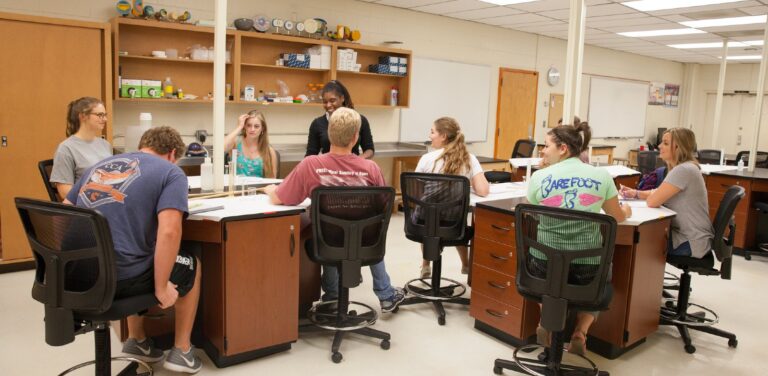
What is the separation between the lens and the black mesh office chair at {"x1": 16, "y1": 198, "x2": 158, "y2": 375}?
6.63ft

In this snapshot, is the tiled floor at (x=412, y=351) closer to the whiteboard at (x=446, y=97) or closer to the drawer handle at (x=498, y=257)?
the drawer handle at (x=498, y=257)

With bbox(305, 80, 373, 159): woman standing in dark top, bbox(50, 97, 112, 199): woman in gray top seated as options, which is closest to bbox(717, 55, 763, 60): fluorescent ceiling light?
bbox(305, 80, 373, 159): woman standing in dark top

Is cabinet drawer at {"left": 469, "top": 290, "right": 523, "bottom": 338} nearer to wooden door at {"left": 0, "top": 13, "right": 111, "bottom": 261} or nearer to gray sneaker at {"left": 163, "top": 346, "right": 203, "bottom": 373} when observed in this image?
gray sneaker at {"left": 163, "top": 346, "right": 203, "bottom": 373}

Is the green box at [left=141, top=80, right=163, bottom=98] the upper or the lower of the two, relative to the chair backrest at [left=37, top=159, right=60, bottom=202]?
upper

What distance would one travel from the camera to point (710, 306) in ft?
13.7

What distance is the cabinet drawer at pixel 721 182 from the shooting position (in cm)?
563

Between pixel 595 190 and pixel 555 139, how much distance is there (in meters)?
0.33

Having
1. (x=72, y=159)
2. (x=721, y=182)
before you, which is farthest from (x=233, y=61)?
(x=721, y=182)

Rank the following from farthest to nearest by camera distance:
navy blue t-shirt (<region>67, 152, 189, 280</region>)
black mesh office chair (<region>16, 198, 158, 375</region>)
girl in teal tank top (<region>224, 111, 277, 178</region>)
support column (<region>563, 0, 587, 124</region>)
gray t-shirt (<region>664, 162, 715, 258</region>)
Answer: girl in teal tank top (<region>224, 111, 277, 178</region>) → support column (<region>563, 0, 587, 124</region>) → gray t-shirt (<region>664, 162, 715, 258</region>) → navy blue t-shirt (<region>67, 152, 189, 280</region>) → black mesh office chair (<region>16, 198, 158, 375</region>)

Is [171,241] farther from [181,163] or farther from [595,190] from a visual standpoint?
[181,163]

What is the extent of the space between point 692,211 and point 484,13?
4.77m

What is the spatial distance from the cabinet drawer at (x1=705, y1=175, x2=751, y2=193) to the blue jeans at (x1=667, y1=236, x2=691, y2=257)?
113 inches

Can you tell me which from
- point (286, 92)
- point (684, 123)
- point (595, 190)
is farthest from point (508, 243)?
point (684, 123)

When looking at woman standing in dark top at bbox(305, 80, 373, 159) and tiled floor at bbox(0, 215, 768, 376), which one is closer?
tiled floor at bbox(0, 215, 768, 376)
